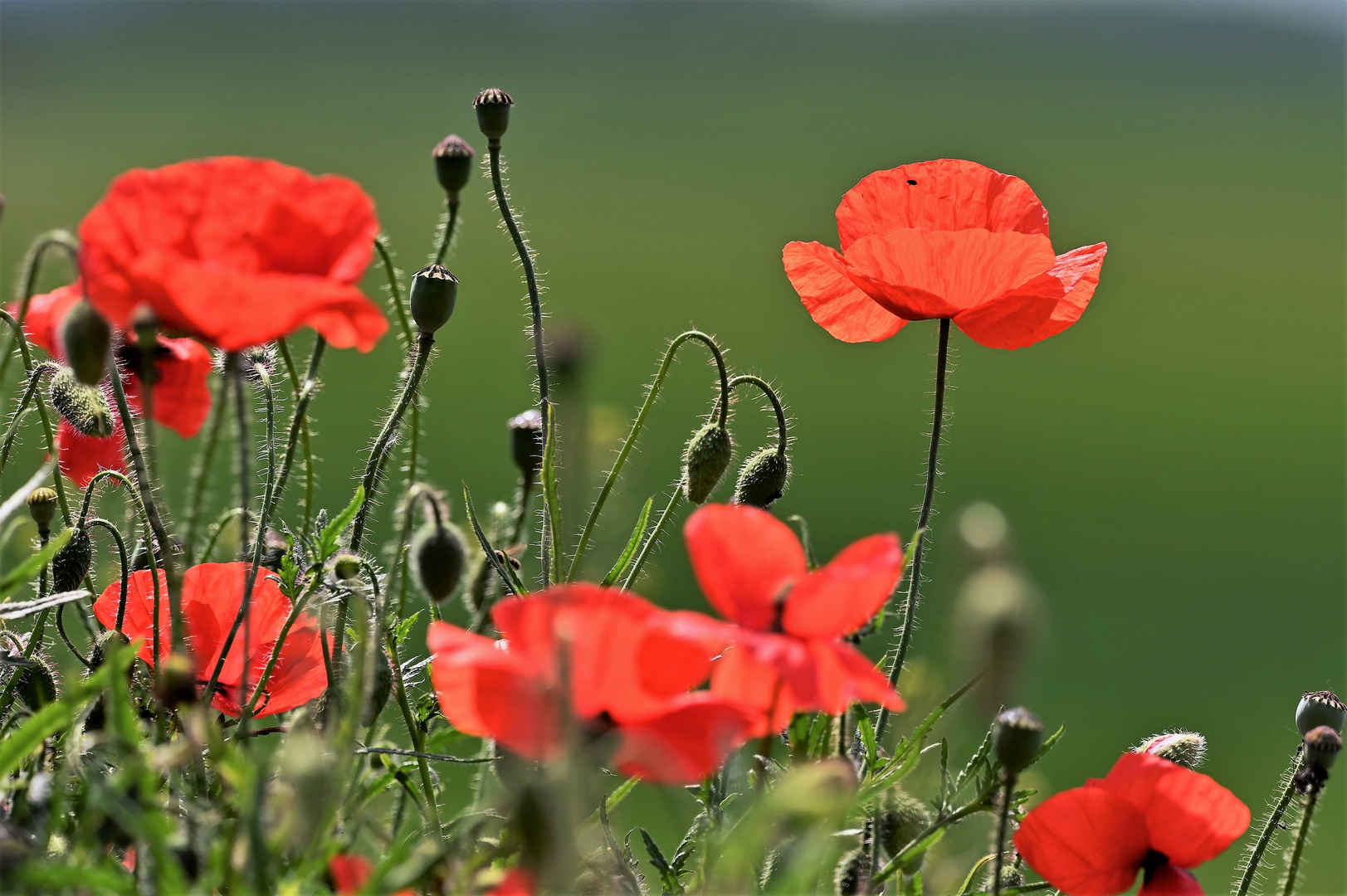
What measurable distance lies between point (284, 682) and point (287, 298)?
0.28m

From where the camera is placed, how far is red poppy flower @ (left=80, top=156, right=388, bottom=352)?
20.9 inches

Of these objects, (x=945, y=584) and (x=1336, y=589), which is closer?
(x=945, y=584)

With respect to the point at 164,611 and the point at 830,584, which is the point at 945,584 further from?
the point at 164,611

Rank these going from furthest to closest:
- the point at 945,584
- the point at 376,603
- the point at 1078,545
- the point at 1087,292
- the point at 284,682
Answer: the point at 1078,545 < the point at 1087,292 < the point at 284,682 < the point at 376,603 < the point at 945,584

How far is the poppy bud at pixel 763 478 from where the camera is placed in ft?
2.76

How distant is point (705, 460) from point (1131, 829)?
335 mm

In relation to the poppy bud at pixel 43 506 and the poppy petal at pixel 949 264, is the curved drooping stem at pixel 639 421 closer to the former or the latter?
the poppy petal at pixel 949 264

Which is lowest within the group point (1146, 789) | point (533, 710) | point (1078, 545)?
point (1078, 545)

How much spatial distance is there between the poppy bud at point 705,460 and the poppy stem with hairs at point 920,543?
135 millimetres

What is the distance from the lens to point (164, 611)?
31.4 inches

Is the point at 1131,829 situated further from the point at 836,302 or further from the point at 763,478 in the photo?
the point at 836,302

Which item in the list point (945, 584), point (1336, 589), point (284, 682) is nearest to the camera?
point (945, 584)

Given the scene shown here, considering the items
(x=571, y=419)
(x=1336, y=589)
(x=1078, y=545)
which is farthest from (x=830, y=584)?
(x=1078, y=545)

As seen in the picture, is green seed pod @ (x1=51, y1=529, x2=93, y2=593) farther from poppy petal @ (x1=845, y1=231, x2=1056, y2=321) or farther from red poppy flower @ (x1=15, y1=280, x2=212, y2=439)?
poppy petal @ (x1=845, y1=231, x2=1056, y2=321)
